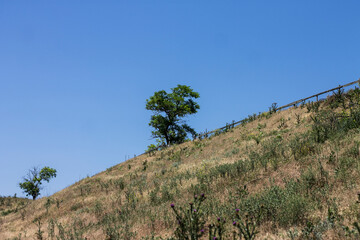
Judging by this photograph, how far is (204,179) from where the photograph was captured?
10992mm

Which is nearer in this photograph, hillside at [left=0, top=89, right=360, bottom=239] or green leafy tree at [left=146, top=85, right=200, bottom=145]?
hillside at [left=0, top=89, right=360, bottom=239]

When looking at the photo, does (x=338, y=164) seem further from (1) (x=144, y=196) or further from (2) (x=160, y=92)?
(2) (x=160, y=92)

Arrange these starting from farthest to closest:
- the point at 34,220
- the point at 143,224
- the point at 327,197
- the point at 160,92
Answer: the point at 160,92
the point at 34,220
the point at 143,224
the point at 327,197

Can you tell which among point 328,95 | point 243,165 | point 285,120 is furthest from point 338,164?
point 328,95

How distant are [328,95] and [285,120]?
3707 mm

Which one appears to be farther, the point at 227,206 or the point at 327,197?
the point at 227,206

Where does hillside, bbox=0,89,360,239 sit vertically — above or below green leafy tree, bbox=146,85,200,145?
below

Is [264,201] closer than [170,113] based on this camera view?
Yes

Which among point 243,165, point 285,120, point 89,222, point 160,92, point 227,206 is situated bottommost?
point 227,206

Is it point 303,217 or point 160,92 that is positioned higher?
point 160,92

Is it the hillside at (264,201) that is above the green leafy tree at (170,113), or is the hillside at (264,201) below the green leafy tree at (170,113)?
below

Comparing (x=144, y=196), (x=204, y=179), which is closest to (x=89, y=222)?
(x=144, y=196)

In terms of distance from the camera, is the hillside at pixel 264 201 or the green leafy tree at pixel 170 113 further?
the green leafy tree at pixel 170 113

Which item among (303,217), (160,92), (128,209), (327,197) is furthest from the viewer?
(160,92)
